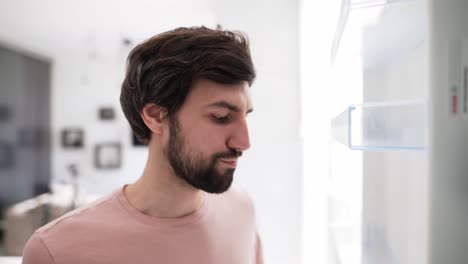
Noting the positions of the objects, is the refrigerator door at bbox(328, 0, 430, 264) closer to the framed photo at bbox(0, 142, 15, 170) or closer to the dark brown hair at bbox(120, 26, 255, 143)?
the dark brown hair at bbox(120, 26, 255, 143)

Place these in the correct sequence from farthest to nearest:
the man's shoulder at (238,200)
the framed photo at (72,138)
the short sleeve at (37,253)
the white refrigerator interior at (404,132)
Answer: the framed photo at (72,138) < the man's shoulder at (238,200) < the short sleeve at (37,253) < the white refrigerator interior at (404,132)

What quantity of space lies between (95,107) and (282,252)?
2.24 meters

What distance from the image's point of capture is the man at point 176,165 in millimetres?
511

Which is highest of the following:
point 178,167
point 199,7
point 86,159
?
point 199,7

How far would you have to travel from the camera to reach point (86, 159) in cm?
269

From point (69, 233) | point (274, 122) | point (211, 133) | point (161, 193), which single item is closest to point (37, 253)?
point (69, 233)

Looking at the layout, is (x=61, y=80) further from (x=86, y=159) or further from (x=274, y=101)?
(x=274, y=101)

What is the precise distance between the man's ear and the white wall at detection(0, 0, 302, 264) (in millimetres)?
696

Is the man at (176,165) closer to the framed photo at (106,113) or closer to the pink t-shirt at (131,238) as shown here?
the pink t-shirt at (131,238)

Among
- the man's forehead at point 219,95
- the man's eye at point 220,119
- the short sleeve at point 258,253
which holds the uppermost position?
the man's forehead at point 219,95

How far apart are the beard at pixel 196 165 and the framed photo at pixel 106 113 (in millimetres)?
2355

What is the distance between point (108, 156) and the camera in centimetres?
266

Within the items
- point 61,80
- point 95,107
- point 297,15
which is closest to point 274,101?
point 297,15

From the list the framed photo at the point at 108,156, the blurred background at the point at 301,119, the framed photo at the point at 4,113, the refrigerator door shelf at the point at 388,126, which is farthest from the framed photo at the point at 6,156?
the refrigerator door shelf at the point at 388,126
